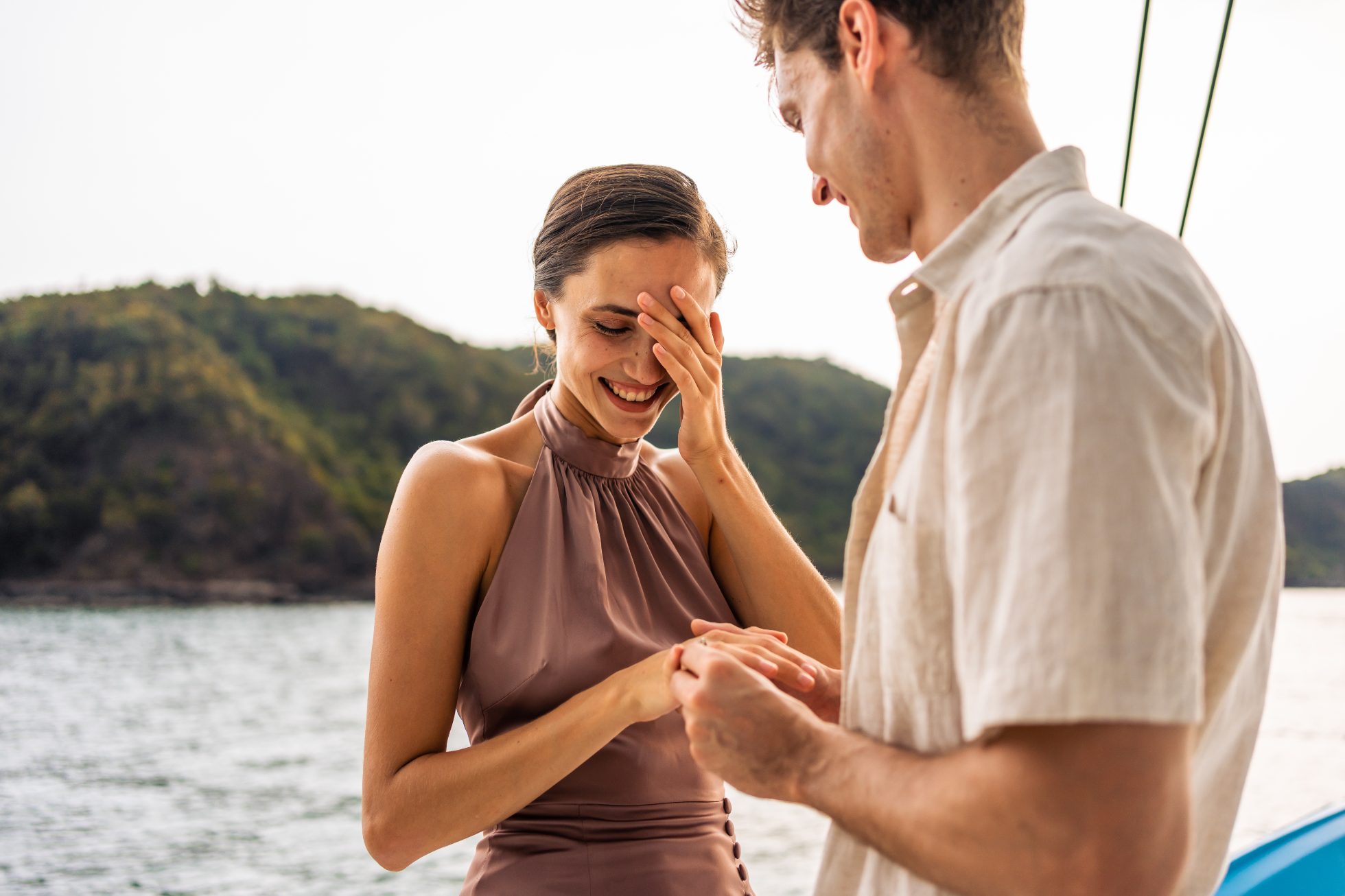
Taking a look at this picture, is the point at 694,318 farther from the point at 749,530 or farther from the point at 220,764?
the point at 220,764

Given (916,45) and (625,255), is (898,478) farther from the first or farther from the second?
(625,255)

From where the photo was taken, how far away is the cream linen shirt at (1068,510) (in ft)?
2.54

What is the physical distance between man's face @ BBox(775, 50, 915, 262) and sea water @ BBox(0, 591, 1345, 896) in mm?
7979

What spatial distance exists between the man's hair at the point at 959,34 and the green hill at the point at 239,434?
41661 mm

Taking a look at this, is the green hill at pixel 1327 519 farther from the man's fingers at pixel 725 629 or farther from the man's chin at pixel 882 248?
the man's chin at pixel 882 248

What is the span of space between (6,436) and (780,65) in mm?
57622

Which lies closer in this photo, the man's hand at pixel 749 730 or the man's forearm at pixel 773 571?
the man's hand at pixel 749 730

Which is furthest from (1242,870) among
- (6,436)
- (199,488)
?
(6,436)

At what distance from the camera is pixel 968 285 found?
3.28ft

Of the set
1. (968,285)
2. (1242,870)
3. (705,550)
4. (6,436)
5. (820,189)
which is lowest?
(6,436)

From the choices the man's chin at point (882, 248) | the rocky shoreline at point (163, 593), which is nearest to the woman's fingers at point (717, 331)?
the man's chin at point (882, 248)

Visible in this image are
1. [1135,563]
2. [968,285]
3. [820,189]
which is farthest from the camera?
[820,189]

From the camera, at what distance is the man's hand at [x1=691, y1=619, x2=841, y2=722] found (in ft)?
4.58

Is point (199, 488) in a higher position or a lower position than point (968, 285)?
lower
